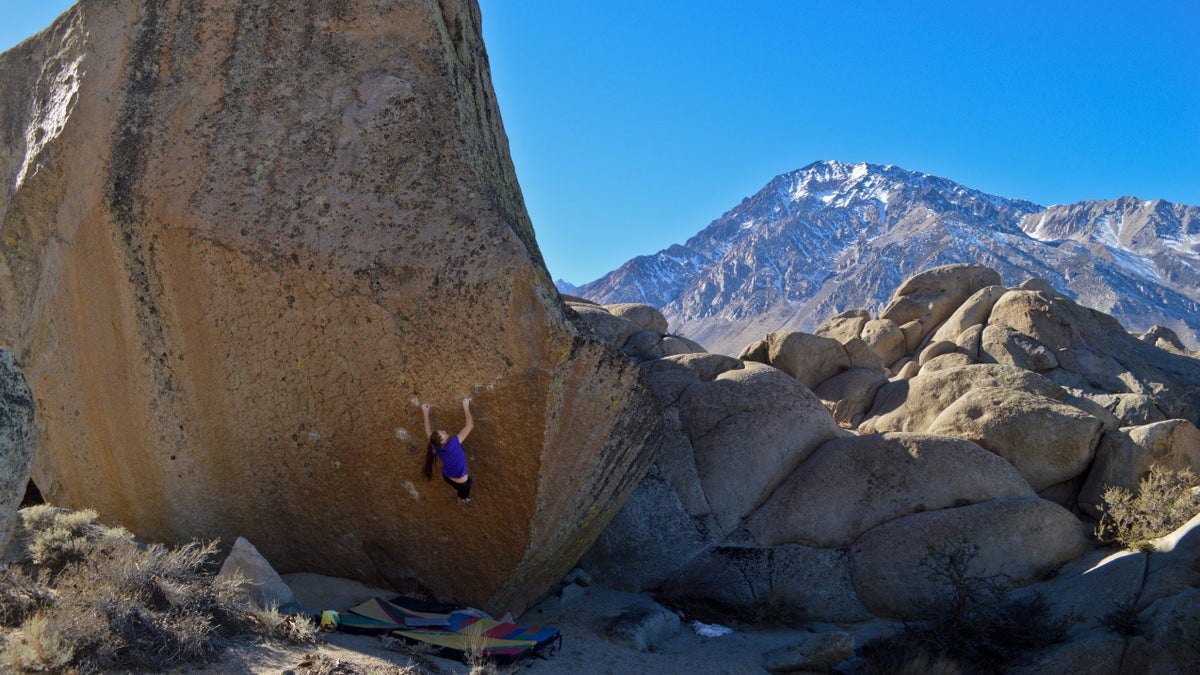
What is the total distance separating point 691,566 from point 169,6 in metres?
8.29

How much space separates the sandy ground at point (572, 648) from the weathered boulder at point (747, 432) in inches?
84.0

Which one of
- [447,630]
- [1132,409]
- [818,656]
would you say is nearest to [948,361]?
[1132,409]

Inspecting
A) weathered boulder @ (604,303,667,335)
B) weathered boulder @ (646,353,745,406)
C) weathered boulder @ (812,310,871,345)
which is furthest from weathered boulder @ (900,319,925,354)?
weathered boulder @ (646,353,745,406)

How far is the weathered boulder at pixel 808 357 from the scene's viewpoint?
1856 cm

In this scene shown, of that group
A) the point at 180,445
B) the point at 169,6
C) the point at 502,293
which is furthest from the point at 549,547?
the point at 169,6

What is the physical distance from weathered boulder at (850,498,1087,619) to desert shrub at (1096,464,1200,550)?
1.52 feet

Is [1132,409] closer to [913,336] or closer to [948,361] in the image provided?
[948,361]

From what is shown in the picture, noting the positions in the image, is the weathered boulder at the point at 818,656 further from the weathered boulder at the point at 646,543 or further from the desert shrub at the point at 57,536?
the desert shrub at the point at 57,536

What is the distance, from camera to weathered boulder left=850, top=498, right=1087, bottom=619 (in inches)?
393

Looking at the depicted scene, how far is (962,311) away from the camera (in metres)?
20.8

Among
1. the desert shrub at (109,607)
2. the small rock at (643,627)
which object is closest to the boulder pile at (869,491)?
the small rock at (643,627)

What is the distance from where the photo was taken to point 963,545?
9703 millimetres

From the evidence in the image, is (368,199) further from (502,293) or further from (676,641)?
(676,641)

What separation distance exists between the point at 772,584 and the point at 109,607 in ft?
23.9
